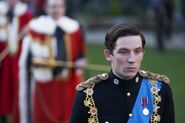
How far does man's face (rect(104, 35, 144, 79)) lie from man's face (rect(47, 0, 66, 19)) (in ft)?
14.0

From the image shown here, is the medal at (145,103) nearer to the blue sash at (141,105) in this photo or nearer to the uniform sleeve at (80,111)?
the blue sash at (141,105)

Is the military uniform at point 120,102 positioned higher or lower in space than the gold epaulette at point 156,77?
lower

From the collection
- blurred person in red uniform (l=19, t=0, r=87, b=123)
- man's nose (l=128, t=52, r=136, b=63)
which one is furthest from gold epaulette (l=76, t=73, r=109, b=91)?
blurred person in red uniform (l=19, t=0, r=87, b=123)

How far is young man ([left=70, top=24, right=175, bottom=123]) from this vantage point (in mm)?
4453

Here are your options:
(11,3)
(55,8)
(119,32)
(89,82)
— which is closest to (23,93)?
(55,8)

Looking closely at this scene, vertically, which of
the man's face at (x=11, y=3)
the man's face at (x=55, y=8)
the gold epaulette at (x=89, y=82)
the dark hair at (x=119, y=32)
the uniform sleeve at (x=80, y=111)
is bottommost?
the uniform sleeve at (x=80, y=111)

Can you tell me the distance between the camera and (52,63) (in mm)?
8969

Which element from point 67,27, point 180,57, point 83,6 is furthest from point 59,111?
point 83,6

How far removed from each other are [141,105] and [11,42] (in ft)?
19.3

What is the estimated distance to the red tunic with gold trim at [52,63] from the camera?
8.97 m

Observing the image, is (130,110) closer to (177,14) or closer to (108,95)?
(108,95)

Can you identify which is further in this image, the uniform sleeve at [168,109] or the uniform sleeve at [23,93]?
the uniform sleeve at [23,93]

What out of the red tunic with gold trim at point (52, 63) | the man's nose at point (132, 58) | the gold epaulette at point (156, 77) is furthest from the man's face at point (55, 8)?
the man's nose at point (132, 58)

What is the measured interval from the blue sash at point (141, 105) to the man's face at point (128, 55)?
7.9 inches
